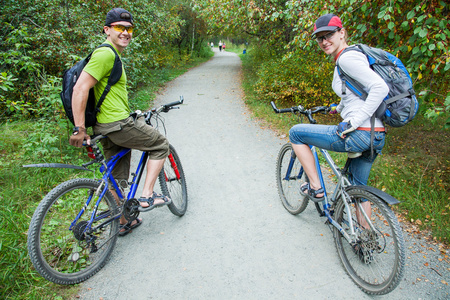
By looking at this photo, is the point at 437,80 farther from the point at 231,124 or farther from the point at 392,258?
the point at 231,124

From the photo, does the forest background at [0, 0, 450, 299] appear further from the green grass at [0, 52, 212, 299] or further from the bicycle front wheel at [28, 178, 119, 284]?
the bicycle front wheel at [28, 178, 119, 284]

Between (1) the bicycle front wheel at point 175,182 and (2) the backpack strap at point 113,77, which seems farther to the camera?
(1) the bicycle front wheel at point 175,182

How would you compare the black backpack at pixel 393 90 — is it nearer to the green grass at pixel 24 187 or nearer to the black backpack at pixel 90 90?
the black backpack at pixel 90 90

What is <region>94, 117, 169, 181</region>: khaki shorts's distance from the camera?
8.85 feet

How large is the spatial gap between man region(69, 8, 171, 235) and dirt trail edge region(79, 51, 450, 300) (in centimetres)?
46

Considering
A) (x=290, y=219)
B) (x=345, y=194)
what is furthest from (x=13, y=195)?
(x=345, y=194)

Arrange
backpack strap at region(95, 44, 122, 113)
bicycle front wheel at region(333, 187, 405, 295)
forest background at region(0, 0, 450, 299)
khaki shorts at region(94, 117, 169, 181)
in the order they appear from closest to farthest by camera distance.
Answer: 1. bicycle front wheel at region(333, 187, 405, 295)
2. backpack strap at region(95, 44, 122, 113)
3. khaki shorts at region(94, 117, 169, 181)
4. forest background at region(0, 0, 450, 299)

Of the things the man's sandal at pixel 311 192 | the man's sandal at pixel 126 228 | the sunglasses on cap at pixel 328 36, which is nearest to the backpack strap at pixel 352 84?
the sunglasses on cap at pixel 328 36

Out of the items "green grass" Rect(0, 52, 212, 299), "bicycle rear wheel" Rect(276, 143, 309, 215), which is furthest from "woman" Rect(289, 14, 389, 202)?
"green grass" Rect(0, 52, 212, 299)

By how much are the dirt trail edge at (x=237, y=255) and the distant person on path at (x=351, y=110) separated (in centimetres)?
96

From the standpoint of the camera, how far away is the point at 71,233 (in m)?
2.65

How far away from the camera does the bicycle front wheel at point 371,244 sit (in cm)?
212

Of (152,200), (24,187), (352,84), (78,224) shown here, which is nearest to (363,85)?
(352,84)

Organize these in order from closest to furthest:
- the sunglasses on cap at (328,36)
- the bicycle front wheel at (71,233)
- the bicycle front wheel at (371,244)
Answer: the bicycle front wheel at (371,244) < the bicycle front wheel at (71,233) < the sunglasses on cap at (328,36)
